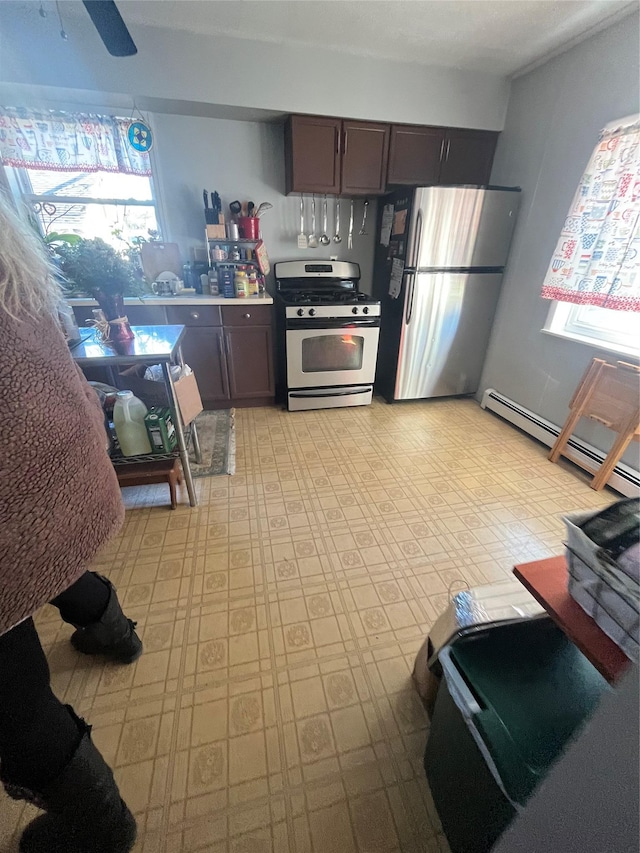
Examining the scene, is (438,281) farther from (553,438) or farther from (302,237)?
(553,438)

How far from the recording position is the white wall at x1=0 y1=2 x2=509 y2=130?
6.58ft

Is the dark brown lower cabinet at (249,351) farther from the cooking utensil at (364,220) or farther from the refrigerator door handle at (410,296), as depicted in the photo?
the cooking utensil at (364,220)

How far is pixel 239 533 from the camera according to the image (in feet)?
5.39

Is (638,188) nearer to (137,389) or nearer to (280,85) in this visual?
(280,85)

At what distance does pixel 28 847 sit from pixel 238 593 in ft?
2.40

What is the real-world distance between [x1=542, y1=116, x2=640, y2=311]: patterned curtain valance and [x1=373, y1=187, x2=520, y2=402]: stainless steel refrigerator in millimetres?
575

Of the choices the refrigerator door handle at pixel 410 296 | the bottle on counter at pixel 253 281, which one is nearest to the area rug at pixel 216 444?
the bottle on counter at pixel 253 281

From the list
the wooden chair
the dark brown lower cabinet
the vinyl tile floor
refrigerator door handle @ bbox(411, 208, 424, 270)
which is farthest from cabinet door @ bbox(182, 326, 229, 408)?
the wooden chair

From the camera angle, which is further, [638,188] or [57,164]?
[57,164]

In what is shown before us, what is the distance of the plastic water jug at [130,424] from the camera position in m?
1.56

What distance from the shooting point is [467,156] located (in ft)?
8.80

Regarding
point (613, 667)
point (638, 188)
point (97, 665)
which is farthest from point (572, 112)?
point (97, 665)

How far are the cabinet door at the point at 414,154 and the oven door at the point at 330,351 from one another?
108 cm

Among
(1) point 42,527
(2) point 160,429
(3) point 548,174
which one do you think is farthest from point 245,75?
(1) point 42,527
